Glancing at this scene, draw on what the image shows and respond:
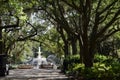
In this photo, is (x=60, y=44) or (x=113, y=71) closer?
(x=113, y=71)

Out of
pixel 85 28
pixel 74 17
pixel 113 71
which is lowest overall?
pixel 113 71

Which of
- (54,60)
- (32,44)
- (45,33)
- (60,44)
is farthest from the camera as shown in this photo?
(54,60)

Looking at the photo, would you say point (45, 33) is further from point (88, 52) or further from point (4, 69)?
point (88, 52)

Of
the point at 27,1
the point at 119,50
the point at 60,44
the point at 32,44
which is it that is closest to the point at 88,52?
the point at 27,1

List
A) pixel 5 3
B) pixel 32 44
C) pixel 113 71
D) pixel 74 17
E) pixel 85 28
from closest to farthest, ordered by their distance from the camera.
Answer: pixel 113 71
pixel 5 3
pixel 85 28
pixel 74 17
pixel 32 44

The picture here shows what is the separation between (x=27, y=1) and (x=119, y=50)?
121ft

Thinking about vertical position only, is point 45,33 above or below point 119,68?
above

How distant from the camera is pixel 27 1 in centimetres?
2286

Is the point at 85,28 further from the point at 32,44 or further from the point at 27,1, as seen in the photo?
the point at 32,44

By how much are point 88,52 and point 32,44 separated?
44.6 metres

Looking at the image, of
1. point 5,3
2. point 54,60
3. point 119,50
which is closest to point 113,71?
point 5,3

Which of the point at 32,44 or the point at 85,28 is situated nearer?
the point at 85,28

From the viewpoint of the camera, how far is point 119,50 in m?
57.4

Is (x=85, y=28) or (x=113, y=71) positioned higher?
(x=85, y=28)
